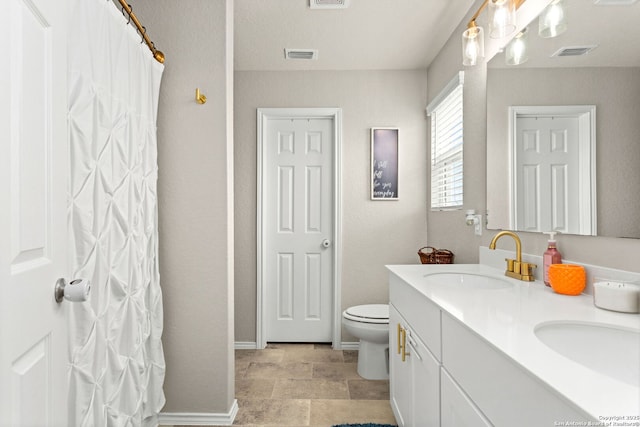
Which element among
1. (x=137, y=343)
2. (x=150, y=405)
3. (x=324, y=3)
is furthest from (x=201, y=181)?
(x=324, y=3)

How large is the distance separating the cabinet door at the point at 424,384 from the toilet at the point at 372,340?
2.76 ft

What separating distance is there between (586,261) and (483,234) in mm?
787

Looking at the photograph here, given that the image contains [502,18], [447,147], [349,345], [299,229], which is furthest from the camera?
[299,229]

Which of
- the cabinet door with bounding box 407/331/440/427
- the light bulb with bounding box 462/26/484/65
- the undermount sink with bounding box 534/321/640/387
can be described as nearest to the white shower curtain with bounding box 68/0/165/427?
the cabinet door with bounding box 407/331/440/427

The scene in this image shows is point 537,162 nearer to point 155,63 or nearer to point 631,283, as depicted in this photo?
point 631,283

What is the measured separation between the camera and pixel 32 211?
821mm

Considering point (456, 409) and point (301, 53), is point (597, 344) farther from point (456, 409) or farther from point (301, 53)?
point (301, 53)

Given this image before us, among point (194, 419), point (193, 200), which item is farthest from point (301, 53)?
point (194, 419)

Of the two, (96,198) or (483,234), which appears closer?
(96,198)

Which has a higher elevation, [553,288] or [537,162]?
[537,162]

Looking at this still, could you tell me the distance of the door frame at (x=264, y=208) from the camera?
10.2 feet

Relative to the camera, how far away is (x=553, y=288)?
1.33 metres

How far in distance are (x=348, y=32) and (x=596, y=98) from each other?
68.6 inches

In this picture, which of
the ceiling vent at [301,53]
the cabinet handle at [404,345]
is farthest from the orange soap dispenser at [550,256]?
the ceiling vent at [301,53]
